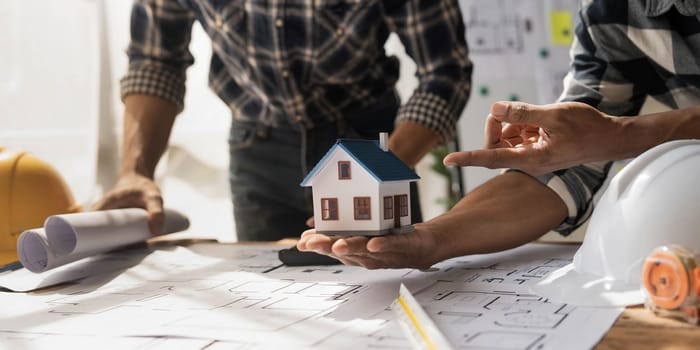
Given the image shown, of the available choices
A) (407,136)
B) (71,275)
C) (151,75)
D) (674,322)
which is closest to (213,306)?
(71,275)

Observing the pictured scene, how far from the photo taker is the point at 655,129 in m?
1.03

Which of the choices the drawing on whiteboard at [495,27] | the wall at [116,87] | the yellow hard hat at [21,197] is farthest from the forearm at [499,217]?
→ the drawing on whiteboard at [495,27]

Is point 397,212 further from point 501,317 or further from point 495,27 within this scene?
point 495,27

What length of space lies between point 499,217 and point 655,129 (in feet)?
0.86

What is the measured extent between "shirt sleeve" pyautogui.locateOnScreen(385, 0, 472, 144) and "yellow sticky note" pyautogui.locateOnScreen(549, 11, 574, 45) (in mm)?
1428

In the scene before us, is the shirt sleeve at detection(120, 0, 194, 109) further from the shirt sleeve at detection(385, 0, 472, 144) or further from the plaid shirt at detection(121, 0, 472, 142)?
the shirt sleeve at detection(385, 0, 472, 144)

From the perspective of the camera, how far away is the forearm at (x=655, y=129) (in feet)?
3.34

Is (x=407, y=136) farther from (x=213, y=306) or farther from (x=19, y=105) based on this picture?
(x=19, y=105)

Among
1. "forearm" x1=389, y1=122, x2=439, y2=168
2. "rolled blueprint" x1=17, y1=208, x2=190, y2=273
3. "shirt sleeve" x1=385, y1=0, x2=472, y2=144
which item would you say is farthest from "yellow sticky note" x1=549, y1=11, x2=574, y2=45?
"rolled blueprint" x1=17, y1=208, x2=190, y2=273

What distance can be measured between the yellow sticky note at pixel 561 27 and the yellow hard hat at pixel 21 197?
214 centimetres

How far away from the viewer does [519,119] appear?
929mm

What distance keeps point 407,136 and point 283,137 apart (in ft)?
0.97

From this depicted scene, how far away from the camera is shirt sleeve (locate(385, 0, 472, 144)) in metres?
1.54

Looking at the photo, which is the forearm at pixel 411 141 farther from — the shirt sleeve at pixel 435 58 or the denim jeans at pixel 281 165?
the denim jeans at pixel 281 165
